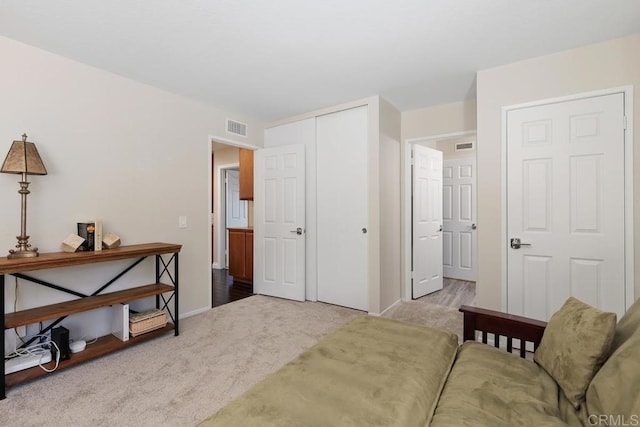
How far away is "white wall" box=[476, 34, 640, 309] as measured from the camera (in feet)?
7.14

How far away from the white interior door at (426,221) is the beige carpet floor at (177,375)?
0.82 m

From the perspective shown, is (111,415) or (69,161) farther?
(69,161)

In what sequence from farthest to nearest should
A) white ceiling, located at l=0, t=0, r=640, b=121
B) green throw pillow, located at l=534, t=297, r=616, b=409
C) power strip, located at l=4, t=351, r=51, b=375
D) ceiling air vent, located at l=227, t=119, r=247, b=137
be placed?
ceiling air vent, located at l=227, t=119, r=247, b=137 → power strip, located at l=4, t=351, r=51, b=375 → white ceiling, located at l=0, t=0, r=640, b=121 → green throw pillow, located at l=534, t=297, r=616, b=409

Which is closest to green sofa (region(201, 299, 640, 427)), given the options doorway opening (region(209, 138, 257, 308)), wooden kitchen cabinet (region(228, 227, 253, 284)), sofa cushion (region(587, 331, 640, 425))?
sofa cushion (region(587, 331, 640, 425))

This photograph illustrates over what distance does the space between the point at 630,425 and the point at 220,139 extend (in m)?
3.85

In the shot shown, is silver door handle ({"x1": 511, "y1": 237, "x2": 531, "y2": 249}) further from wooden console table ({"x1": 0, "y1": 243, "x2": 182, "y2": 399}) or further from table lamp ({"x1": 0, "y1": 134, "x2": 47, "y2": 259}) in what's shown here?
table lamp ({"x1": 0, "y1": 134, "x2": 47, "y2": 259})

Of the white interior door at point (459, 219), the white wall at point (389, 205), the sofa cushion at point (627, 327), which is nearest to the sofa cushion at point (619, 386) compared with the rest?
Answer: the sofa cushion at point (627, 327)

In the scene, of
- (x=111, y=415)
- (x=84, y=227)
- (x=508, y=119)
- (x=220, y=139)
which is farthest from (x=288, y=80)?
(x=111, y=415)

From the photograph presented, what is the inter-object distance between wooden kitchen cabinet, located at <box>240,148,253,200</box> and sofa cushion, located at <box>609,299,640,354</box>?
4.46 meters

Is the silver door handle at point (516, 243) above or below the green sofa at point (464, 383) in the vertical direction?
above

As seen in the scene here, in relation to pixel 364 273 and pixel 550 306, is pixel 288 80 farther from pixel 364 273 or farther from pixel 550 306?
pixel 550 306

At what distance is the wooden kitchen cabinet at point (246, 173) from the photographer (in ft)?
16.1

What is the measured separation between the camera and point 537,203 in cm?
246

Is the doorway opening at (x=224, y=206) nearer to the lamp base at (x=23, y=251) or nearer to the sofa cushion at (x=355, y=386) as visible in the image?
the lamp base at (x=23, y=251)
